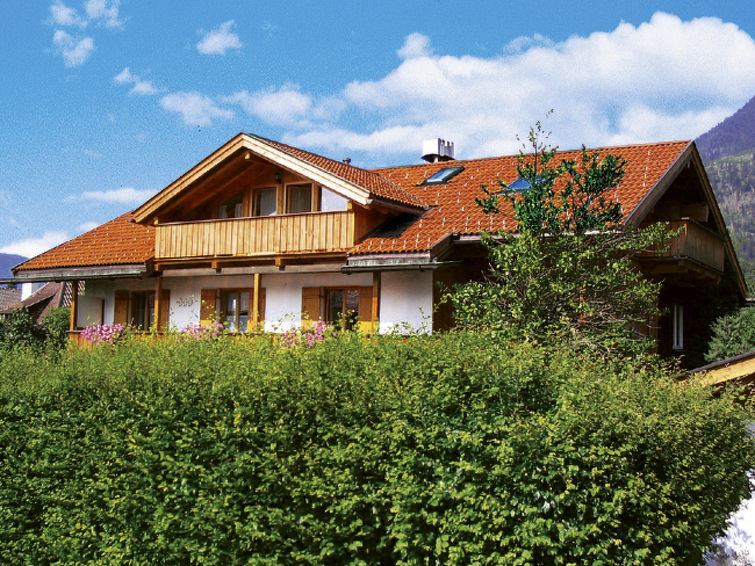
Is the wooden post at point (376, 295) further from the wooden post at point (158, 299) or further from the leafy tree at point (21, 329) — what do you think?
the leafy tree at point (21, 329)

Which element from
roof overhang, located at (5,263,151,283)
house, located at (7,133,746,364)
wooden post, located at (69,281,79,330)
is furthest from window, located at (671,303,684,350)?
wooden post, located at (69,281,79,330)

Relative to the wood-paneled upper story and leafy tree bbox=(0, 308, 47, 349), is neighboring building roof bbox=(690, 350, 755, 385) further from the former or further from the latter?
leafy tree bbox=(0, 308, 47, 349)

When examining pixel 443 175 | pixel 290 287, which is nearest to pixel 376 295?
pixel 290 287

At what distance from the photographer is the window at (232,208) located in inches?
860

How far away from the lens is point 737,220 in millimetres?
197250

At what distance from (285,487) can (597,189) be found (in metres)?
7.87

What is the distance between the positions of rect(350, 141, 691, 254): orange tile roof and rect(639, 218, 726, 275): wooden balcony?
1312 mm

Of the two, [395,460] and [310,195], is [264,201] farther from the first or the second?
[395,460]

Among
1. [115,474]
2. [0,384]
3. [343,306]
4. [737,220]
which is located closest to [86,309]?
[343,306]

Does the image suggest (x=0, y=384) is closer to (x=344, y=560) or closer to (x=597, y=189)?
(x=344, y=560)

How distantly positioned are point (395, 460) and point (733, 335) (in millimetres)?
15772

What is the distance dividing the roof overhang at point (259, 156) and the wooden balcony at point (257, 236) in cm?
58

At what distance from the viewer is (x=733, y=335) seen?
19453mm

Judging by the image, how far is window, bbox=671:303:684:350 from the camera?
2294 cm
